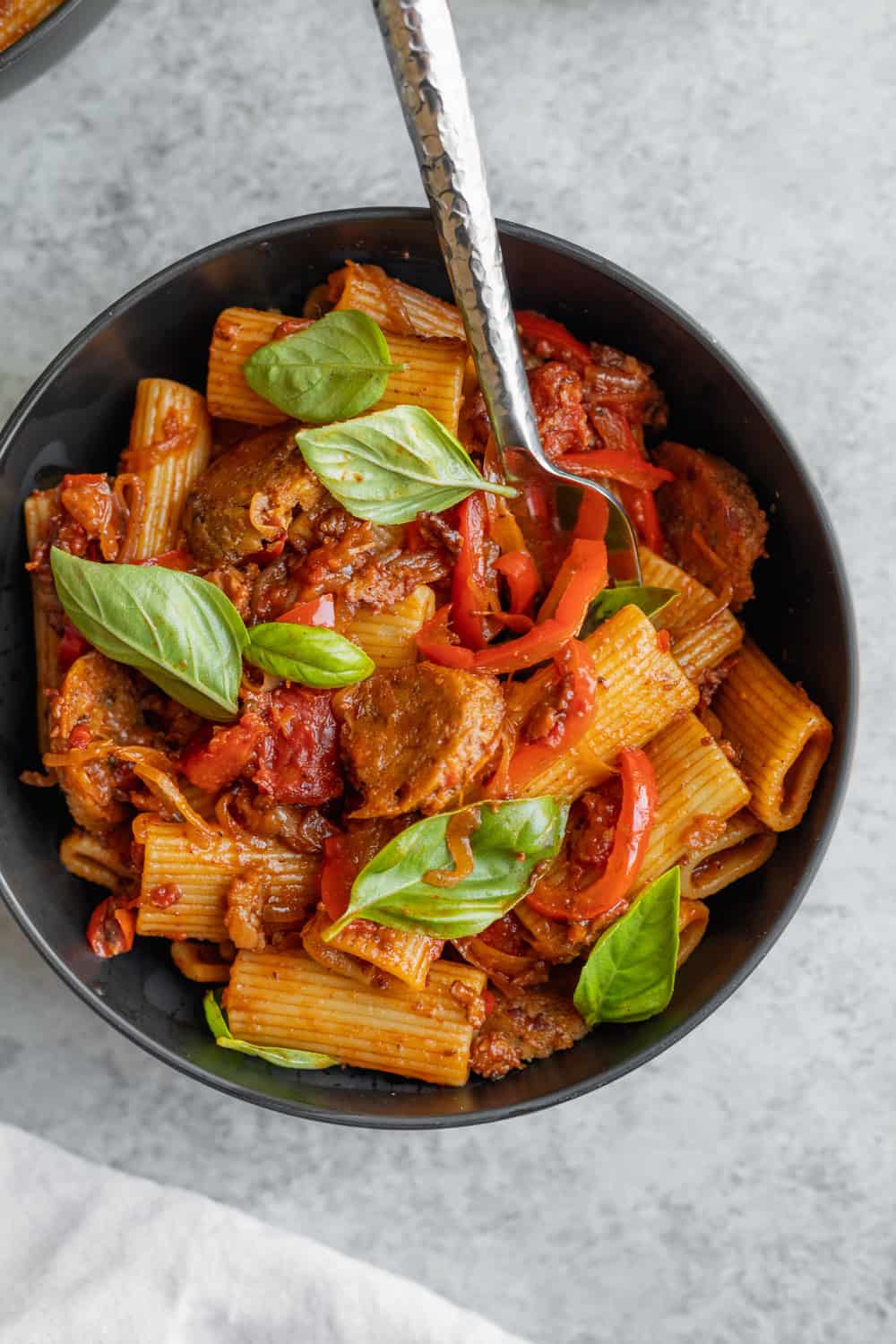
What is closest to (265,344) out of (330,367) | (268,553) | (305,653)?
(330,367)

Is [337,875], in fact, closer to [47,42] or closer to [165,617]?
[165,617]

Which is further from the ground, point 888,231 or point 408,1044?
point 888,231

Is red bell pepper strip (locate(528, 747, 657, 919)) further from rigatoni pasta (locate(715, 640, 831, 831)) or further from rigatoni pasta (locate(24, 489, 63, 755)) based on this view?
rigatoni pasta (locate(24, 489, 63, 755))

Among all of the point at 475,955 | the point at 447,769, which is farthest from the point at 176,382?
the point at 475,955

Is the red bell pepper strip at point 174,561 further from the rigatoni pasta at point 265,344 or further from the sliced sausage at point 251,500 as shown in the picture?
the rigatoni pasta at point 265,344

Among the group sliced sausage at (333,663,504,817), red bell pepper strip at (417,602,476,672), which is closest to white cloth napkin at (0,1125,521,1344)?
sliced sausage at (333,663,504,817)

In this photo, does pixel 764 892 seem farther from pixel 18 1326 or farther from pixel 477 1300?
pixel 18 1326
